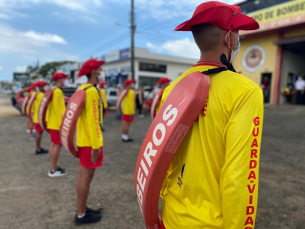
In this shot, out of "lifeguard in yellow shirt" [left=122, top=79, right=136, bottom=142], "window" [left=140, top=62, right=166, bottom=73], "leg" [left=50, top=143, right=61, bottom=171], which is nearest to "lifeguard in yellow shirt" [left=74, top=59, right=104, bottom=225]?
"leg" [left=50, top=143, right=61, bottom=171]

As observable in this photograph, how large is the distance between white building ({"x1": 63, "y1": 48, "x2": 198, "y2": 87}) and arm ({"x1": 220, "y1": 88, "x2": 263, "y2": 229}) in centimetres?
2460

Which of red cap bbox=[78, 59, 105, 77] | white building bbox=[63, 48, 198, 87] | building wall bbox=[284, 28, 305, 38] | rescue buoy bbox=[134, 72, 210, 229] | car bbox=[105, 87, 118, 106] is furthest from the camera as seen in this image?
white building bbox=[63, 48, 198, 87]

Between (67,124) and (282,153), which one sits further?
(282,153)

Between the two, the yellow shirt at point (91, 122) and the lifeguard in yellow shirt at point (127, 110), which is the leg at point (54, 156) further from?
the lifeguard in yellow shirt at point (127, 110)

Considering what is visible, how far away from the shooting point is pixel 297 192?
12.0 ft

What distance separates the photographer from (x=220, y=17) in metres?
1.19

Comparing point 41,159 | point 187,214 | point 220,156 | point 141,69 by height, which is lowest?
point 41,159

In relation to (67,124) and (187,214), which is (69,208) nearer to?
(67,124)

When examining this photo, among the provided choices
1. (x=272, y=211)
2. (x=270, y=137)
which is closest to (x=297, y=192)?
(x=272, y=211)

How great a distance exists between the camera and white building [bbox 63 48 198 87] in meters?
25.9

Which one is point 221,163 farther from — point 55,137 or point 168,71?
point 168,71

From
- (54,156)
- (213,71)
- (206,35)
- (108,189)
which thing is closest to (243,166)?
(213,71)

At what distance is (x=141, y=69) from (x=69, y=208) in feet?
78.3

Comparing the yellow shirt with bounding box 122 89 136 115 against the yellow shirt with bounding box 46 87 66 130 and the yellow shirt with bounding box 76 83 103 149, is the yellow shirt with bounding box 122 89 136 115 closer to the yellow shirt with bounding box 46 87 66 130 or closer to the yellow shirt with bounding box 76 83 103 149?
the yellow shirt with bounding box 46 87 66 130
